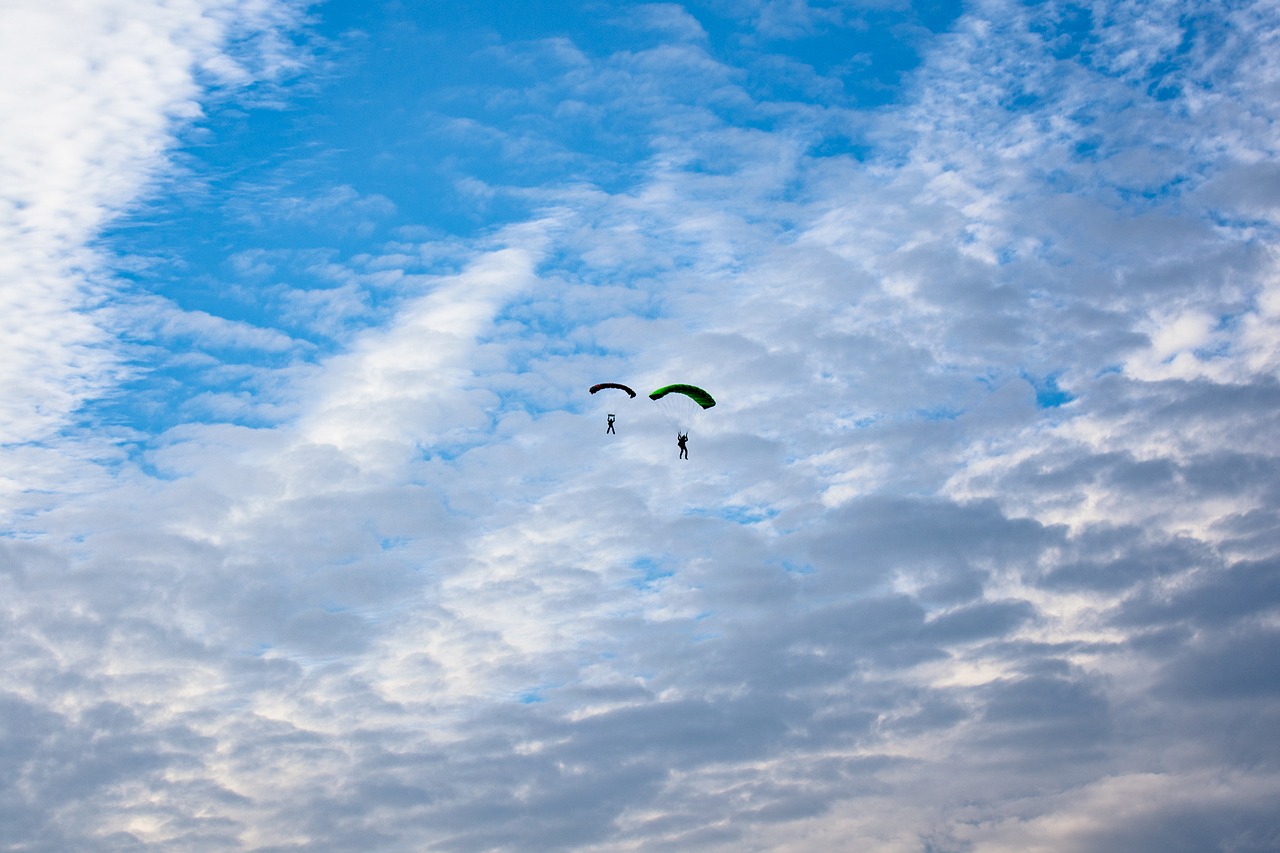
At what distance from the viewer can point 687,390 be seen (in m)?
44.6

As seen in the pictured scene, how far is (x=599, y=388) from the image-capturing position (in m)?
44.4

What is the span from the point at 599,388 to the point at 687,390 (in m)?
6.56
